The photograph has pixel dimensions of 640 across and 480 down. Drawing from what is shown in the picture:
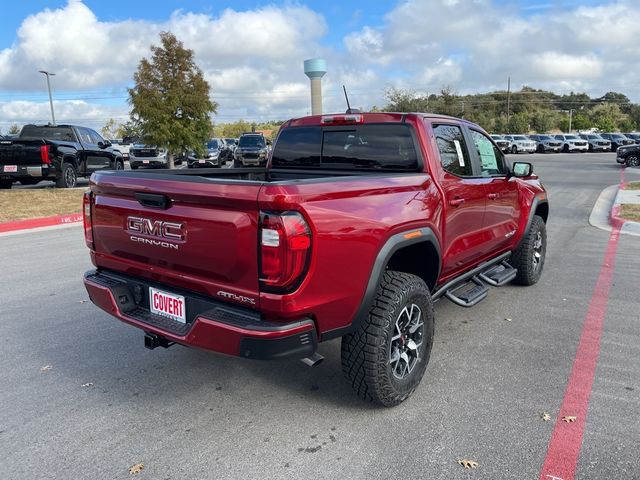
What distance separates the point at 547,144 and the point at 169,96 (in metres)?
35.1

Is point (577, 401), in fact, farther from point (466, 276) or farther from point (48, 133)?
point (48, 133)

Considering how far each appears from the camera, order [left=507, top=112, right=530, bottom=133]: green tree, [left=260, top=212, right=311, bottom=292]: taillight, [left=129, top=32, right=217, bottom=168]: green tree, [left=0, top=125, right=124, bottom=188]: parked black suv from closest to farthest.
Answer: [left=260, top=212, right=311, bottom=292]: taillight
[left=0, top=125, right=124, bottom=188]: parked black suv
[left=129, top=32, right=217, bottom=168]: green tree
[left=507, top=112, right=530, bottom=133]: green tree

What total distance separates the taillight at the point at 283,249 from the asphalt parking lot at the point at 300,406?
98 cm

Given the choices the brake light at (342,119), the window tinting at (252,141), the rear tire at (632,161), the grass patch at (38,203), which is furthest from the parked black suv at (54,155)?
the rear tire at (632,161)

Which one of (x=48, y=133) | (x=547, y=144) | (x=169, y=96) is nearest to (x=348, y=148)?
(x=48, y=133)

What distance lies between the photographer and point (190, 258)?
111 inches

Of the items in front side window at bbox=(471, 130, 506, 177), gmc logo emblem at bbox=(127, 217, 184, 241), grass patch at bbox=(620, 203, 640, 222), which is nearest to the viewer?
gmc logo emblem at bbox=(127, 217, 184, 241)

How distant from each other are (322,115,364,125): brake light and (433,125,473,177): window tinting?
0.59 meters

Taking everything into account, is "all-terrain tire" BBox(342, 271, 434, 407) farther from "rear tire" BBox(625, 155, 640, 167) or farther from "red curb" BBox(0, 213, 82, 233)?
"rear tire" BBox(625, 155, 640, 167)

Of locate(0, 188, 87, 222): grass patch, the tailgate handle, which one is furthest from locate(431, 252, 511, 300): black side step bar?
locate(0, 188, 87, 222): grass patch

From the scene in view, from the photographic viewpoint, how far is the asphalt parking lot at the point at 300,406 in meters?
2.72

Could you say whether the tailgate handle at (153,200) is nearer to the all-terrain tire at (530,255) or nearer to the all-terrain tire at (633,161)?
the all-terrain tire at (530,255)

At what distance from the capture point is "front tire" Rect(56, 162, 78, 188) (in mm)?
13786

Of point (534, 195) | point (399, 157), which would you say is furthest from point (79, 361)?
point (534, 195)
